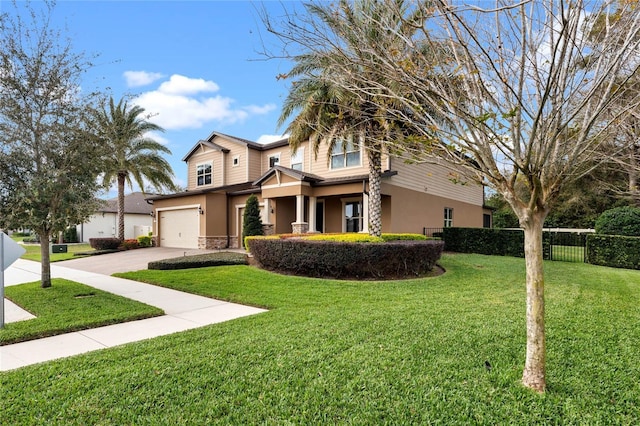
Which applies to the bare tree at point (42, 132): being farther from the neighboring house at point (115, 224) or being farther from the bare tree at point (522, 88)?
the neighboring house at point (115, 224)

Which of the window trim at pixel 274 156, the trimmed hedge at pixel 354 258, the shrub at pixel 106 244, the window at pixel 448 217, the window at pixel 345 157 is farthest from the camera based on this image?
the shrub at pixel 106 244

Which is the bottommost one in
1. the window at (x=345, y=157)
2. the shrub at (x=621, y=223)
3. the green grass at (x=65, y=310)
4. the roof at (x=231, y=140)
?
the green grass at (x=65, y=310)

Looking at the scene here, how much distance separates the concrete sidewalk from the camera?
14.5 ft

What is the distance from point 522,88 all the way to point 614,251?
12645 mm

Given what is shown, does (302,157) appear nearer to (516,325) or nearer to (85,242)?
(516,325)

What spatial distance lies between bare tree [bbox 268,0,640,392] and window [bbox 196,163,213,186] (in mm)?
20770

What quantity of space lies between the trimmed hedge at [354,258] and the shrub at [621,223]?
8.44 metres

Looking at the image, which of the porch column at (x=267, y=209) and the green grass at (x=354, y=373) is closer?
the green grass at (x=354, y=373)

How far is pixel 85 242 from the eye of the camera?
34188 mm

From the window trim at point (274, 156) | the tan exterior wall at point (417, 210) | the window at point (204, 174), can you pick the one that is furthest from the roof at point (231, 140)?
the tan exterior wall at point (417, 210)

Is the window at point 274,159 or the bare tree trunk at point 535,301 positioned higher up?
the window at point 274,159

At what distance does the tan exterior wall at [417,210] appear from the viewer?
16.2 m

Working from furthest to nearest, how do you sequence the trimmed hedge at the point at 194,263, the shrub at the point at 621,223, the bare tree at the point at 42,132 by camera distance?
the shrub at the point at 621,223
the trimmed hedge at the point at 194,263
the bare tree at the point at 42,132

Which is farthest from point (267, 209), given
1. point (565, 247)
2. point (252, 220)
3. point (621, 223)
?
point (621, 223)
